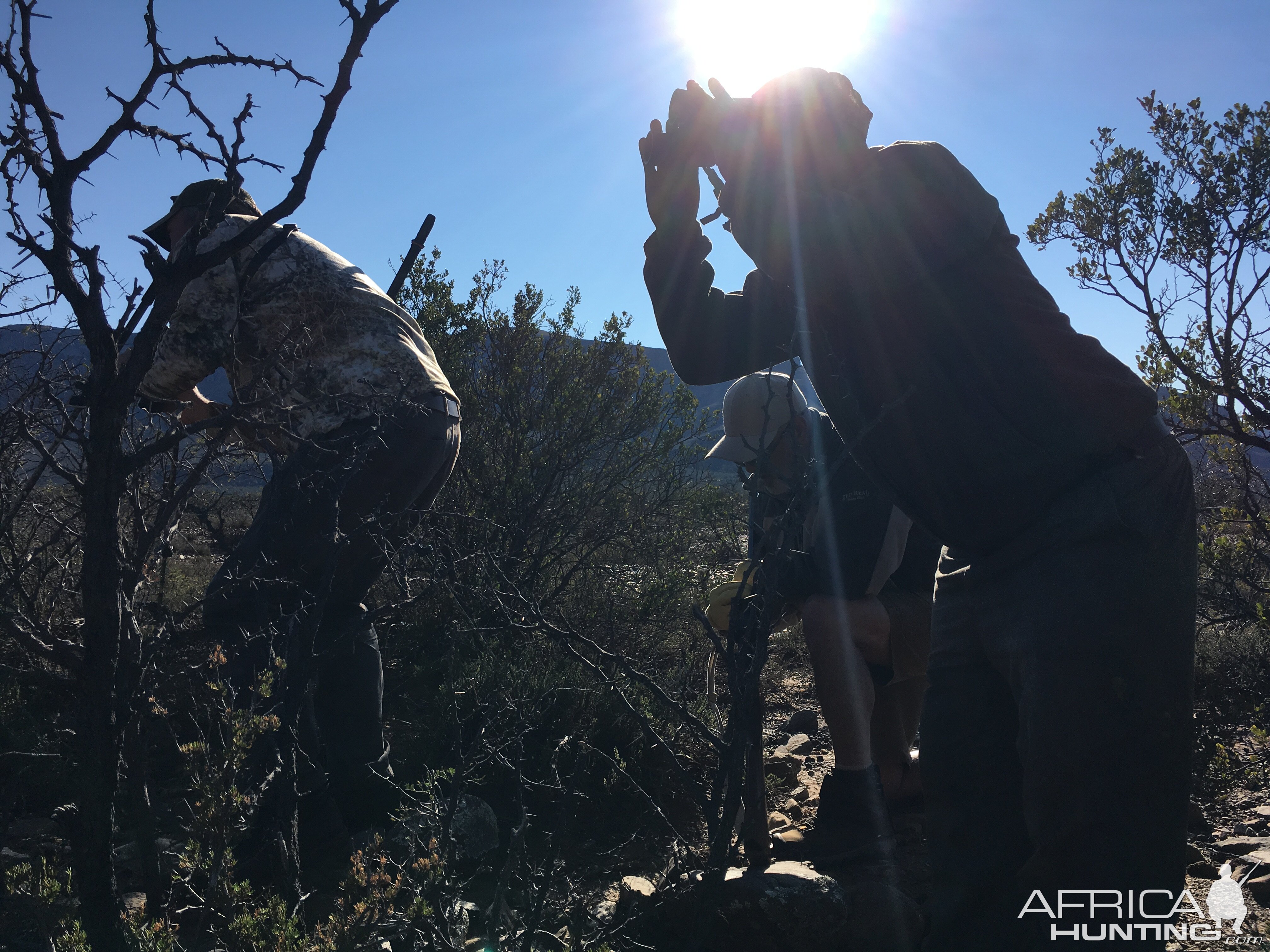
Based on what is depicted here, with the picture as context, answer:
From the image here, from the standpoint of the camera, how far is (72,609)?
4113 mm

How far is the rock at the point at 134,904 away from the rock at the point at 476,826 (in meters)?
0.78

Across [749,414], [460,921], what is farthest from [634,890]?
[749,414]

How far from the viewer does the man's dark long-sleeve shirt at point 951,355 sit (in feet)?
4.96

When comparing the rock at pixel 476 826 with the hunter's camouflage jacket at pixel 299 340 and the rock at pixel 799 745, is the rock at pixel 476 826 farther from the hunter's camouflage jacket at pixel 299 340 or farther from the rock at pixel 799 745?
the rock at pixel 799 745

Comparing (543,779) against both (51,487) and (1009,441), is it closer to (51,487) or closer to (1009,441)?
(51,487)

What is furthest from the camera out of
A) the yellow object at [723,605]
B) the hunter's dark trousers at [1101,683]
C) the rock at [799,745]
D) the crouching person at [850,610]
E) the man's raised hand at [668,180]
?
the rock at [799,745]

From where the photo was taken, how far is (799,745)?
13.5 feet

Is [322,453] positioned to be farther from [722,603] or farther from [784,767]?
[784,767]

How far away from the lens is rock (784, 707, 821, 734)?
4.39m

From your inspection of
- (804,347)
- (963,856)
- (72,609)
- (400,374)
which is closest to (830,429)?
(804,347)

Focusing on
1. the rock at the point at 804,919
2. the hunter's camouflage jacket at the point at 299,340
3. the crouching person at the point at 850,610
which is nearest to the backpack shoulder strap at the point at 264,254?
the hunter's camouflage jacket at the point at 299,340

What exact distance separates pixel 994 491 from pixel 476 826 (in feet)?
6.09

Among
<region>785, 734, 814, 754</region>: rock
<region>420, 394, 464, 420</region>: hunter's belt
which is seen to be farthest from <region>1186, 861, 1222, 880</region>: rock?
<region>420, 394, 464, 420</region>: hunter's belt

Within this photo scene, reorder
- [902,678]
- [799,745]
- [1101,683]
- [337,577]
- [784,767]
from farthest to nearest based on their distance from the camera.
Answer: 1. [799,745]
2. [784,767]
3. [902,678]
4. [337,577]
5. [1101,683]
